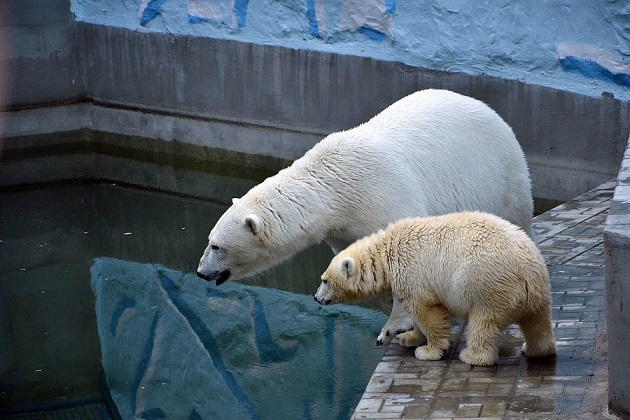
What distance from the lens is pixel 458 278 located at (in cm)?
424

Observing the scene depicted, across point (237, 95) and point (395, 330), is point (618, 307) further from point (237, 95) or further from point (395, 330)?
point (237, 95)

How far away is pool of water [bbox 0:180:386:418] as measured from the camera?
5.98 m

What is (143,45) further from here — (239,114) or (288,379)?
(288,379)

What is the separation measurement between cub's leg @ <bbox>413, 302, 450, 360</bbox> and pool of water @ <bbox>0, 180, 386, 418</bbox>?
1154 mm

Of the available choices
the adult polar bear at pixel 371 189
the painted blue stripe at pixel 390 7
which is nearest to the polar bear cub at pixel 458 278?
the adult polar bear at pixel 371 189

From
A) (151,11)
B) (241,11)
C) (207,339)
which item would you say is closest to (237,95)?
(241,11)

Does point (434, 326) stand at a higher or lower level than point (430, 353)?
higher

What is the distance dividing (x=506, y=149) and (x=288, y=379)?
1936 millimetres

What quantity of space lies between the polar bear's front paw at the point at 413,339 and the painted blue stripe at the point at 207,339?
1.32 meters

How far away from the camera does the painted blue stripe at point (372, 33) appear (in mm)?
9305

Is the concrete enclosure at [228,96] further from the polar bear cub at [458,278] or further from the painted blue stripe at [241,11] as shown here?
the polar bear cub at [458,278]

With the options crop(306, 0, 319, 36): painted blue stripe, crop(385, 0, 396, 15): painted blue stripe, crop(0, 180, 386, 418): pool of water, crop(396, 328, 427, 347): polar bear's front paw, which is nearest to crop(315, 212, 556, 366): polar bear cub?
crop(396, 328, 427, 347): polar bear's front paw

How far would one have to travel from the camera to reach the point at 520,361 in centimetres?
442

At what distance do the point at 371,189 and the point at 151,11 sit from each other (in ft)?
22.3
